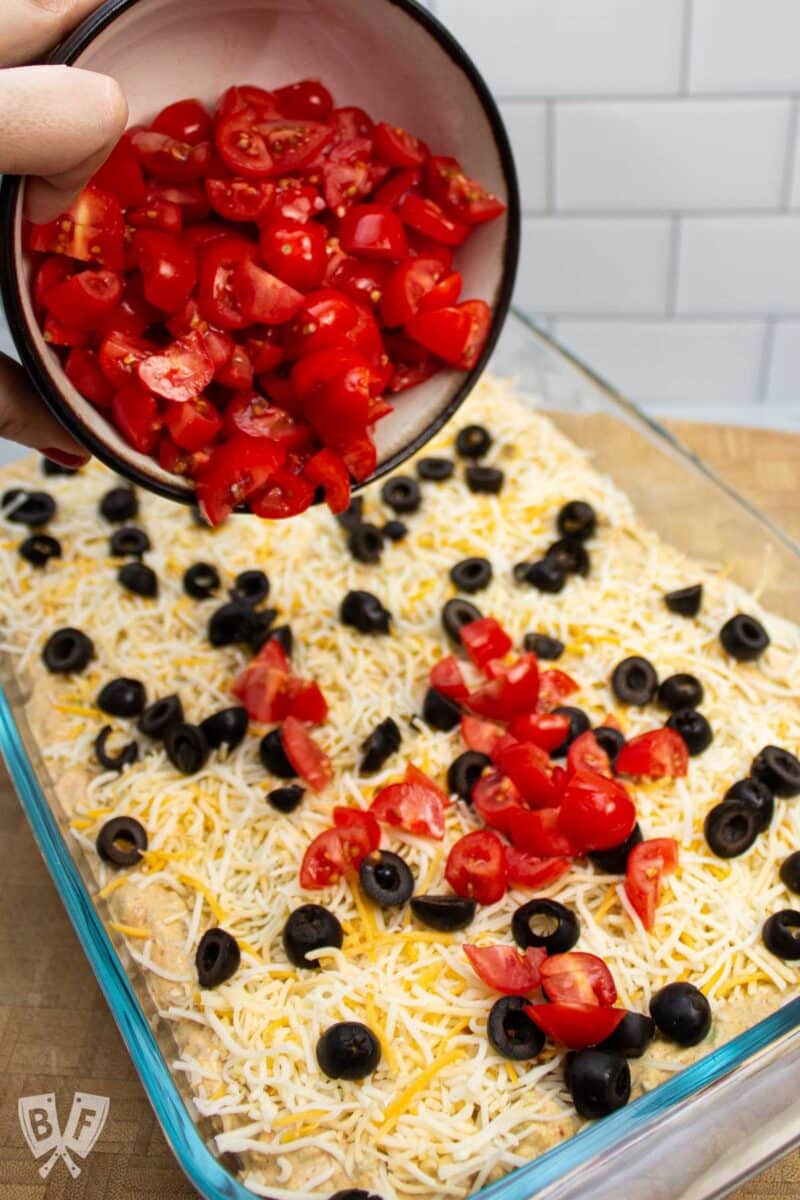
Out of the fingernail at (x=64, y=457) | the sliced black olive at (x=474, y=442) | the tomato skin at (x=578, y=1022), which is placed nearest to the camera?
the tomato skin at (x=578, y=1022)

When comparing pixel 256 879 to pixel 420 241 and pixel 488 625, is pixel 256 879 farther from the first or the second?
pixel 420 241

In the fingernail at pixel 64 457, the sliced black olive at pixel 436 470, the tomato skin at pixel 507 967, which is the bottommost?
the tomato skin at pixel 507 967

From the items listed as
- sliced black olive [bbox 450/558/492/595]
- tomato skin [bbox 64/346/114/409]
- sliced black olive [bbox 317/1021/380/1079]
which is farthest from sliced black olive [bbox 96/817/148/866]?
sliced black olive [bbox 450/558/492/595]

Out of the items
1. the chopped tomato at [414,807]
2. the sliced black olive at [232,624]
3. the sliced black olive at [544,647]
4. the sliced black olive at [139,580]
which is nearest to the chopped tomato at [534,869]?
the chopped tomato at [414,807]

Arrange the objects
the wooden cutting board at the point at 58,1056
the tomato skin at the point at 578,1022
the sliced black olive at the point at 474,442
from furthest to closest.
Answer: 1. the sliced black olive at the point at 474,442
2. the wooden cutting board at the point at 58,1056
3. the tomato skin at the point at 578,1022

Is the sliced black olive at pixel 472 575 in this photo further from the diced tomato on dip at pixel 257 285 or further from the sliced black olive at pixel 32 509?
the sliced black olive at pixel 32 509

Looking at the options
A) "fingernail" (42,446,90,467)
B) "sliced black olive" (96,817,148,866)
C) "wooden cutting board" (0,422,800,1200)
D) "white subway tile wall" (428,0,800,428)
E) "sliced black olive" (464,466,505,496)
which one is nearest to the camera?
"wooden cutting board" (0,422,800,1200)

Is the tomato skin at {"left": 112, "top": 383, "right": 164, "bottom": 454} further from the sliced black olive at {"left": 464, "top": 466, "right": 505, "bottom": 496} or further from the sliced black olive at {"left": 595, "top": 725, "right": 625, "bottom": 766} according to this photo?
the sliced black olive at {"left": 464, "top": 466, "right": 505, "bottom": 496}
